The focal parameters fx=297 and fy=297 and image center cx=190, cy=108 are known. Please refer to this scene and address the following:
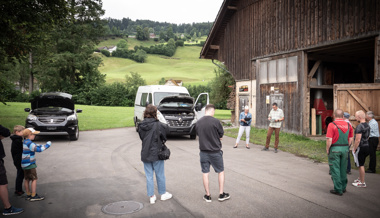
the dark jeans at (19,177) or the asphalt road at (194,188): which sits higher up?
the dark jeans at (19,177)

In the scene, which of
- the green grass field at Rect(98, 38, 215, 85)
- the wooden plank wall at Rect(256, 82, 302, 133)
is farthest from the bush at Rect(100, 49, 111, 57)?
the wooden plank wall at Rect(256, 82, 302, 133)

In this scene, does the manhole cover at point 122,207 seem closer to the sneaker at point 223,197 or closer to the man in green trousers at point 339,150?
the sneaker at point 223,197

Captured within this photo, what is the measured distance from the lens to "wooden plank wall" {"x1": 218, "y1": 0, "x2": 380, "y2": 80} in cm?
1174

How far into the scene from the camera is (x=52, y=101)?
1438cm

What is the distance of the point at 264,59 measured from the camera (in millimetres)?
17297

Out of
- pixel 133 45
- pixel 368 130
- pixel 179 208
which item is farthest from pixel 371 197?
pixel 133 45

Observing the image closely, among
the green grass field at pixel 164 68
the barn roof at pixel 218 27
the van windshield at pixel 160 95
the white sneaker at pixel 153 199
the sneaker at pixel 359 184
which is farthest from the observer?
the green grass field at pixel 164 68

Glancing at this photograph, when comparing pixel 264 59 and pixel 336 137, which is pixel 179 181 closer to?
pixel 336 137

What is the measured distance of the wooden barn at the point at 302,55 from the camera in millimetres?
11258

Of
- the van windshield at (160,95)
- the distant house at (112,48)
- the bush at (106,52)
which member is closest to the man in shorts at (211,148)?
the van windshield at (160,95)

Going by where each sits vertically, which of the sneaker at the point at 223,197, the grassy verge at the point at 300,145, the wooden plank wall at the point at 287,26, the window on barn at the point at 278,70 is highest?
the wooden plank wall at the point at 287,26

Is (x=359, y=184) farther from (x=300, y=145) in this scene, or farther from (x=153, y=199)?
(x=300, y=145)

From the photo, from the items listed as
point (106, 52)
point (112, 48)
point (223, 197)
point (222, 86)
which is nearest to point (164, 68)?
point (106, 52)

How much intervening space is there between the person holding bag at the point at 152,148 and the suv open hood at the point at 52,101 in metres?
10.1
